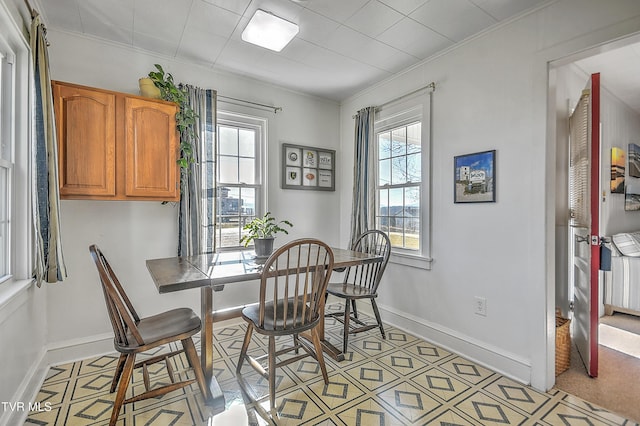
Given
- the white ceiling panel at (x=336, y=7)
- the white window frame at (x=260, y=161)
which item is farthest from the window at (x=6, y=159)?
the white ceiling panel at (x=336, y=7)

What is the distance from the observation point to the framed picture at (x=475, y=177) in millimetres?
2342

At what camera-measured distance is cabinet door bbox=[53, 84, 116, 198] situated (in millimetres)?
2141

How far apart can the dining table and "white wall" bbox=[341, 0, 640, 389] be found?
84 cm

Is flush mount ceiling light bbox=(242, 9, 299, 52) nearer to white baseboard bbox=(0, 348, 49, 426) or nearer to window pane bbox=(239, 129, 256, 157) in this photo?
window pane bbox=(239, 129, 256, 157)

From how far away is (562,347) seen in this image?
2264 mm

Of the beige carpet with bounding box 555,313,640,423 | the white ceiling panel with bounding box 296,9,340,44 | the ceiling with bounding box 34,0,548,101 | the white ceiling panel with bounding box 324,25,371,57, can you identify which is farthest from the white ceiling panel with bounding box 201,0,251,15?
the beige carpet with bounding box 555,313,640,423

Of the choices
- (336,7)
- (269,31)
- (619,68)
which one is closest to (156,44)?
(269,31)

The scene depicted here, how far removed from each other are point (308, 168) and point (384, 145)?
3.12 ft

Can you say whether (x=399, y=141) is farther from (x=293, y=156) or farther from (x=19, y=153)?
(x=19, y=153)

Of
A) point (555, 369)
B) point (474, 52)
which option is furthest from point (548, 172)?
point (555, 369)

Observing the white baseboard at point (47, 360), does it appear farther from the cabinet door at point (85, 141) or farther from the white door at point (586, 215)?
the white door at point (586, 215)

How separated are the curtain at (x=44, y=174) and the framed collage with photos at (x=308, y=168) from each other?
2041mm

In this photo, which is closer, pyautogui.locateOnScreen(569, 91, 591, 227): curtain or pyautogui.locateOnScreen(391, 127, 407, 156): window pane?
pyautogui.locateOnScreen(569, 91, 591, 227): curtain

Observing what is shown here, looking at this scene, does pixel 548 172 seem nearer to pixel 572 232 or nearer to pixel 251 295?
pixel 572 232
